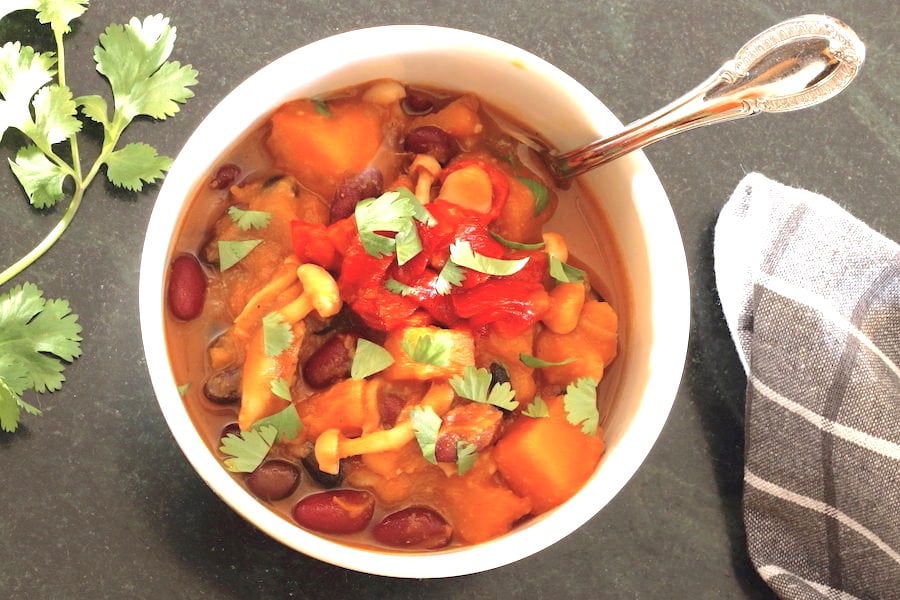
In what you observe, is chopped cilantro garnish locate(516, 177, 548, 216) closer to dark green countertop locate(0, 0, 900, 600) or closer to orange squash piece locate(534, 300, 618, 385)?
orange squash piece locate(534, 300, 618, 385)

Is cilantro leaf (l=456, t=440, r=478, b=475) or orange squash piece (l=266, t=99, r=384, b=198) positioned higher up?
orange squash piece (l=266, t=99, r=384, b=198)

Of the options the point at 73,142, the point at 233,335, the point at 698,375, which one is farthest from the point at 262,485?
the point at 698,375

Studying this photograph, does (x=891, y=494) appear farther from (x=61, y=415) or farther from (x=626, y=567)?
(x=61, y=415)

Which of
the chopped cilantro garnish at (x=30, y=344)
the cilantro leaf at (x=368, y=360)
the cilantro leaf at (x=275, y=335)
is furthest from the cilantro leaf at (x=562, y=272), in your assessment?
the chopped cilantro garnish at (x=30, y=344)

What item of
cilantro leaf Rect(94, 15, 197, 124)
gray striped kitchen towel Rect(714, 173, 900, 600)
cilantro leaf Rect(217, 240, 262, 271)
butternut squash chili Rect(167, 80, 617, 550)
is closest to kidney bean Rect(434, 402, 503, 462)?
butternut squash chili Rect(167, 80, 617, 550)

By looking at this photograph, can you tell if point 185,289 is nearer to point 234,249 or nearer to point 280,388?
point 234,249
